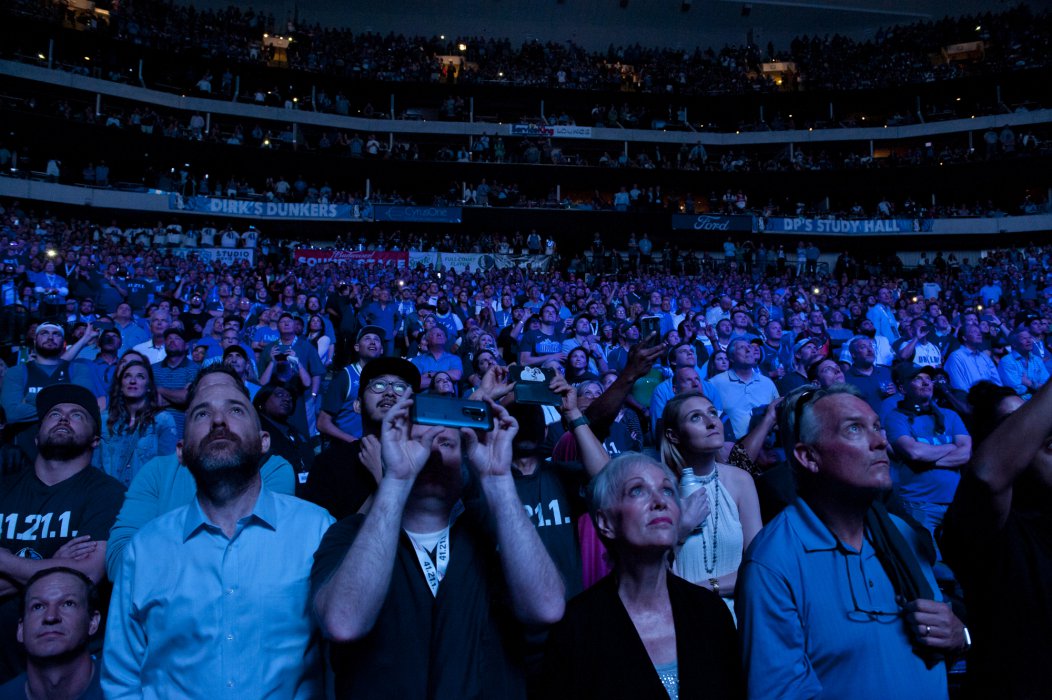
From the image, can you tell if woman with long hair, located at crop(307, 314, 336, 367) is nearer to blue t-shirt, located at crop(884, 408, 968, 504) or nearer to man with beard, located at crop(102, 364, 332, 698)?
blue t-shirt, located at crop(884, 408, 968, 504)

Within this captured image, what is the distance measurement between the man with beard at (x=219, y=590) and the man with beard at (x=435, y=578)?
0.56 feet

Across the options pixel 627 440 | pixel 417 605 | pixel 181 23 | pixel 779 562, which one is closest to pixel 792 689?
pixel 779 562

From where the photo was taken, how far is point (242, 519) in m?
2.18

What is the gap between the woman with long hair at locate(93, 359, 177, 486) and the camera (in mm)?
4383

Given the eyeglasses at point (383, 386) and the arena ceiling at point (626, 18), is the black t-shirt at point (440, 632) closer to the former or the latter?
the eyeglasses at point (383, 386)

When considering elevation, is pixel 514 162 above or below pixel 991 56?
below

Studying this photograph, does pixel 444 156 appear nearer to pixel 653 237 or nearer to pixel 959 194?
pixel 653 237

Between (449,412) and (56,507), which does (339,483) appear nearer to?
(56,507)

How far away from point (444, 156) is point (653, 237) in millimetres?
10748

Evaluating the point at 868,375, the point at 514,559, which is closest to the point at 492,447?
the point at 514,559

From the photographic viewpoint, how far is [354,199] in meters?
31.6

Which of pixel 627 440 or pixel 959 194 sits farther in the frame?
pixel 959 194

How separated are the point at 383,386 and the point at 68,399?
171 centimetres

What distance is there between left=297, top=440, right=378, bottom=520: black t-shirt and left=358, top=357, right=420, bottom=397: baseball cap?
0.33m
